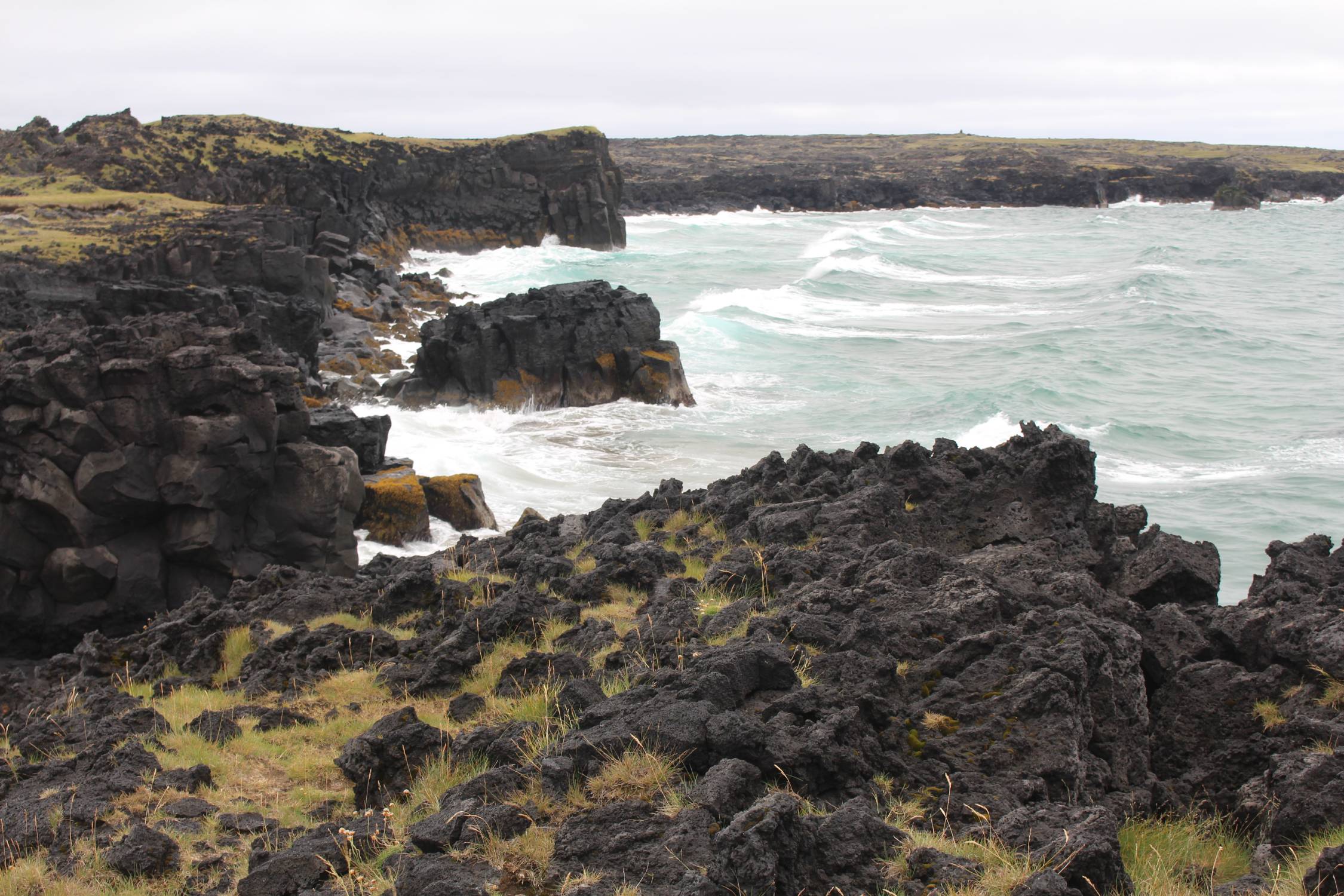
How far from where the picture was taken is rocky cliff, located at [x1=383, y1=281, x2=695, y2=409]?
28.5 meters

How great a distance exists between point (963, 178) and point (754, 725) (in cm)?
12581

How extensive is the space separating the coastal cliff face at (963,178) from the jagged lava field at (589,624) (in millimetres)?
79402

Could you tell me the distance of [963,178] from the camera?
122 m

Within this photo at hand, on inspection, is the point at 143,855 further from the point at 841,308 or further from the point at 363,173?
the point at 363,173

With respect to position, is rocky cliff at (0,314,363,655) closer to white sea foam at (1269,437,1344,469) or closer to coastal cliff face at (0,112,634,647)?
coastal cliff face at (0,112,634,647)

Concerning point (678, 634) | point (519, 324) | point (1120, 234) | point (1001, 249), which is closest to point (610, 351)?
point (519, 324)

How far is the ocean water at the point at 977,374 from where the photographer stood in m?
22.0

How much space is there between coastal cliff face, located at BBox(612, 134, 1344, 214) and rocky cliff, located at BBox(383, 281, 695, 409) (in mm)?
75753

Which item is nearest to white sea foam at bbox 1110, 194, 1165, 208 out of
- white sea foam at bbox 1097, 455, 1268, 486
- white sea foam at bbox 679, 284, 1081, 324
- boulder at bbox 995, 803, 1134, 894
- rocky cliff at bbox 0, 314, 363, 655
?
white sea foam at bbox 679, 284, 1081, 324

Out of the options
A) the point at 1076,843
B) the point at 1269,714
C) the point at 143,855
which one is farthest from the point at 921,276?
the point at 143,855

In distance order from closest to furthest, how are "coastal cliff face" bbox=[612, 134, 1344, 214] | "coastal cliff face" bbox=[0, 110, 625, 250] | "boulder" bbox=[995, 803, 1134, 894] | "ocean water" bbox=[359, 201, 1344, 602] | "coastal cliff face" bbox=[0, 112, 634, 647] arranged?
"boulder" bbox=[995, 803, 1134, 894] → "coastal cliff face" bbox=[0, 112, 634, 647] → "ocean water" bbox=[359, 201, 1344, 602] → "coastal cliff face" bbox=[0, 110, 625, 250] → "coastal cliff face" bbox=[612, 134, 1344, 214]

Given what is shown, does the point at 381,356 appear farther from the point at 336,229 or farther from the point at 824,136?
the point at 824,136

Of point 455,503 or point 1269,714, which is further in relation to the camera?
point 455,503

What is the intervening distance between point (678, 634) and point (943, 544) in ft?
12.0
